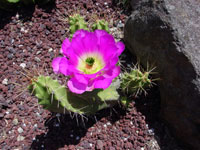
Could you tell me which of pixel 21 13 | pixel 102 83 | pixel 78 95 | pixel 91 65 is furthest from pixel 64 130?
pixel 21 13

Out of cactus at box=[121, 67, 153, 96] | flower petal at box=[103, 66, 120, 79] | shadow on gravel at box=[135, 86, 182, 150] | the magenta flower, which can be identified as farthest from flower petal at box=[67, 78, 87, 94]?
shadow on gravel at box=[135, 86, 182, 150]

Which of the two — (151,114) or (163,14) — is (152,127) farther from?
(163,14)

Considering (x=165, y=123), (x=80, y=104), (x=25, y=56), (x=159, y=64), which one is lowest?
(x=165, y=123)

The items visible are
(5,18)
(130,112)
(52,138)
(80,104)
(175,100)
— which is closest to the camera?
(80,104)

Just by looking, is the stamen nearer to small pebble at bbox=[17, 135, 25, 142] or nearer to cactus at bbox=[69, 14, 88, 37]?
cactus at bbox=[69, 14, 88, 37]

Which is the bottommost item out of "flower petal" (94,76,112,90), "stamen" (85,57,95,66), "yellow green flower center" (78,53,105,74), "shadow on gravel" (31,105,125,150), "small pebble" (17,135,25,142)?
"small pebble" (17,135,25,142)

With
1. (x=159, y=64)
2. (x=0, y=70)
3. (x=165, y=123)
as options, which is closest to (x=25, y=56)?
(x=0, y=70)

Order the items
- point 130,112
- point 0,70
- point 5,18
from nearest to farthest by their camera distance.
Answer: point 130,112
point 0,70
point 5,18

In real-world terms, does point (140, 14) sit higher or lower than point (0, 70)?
higher
